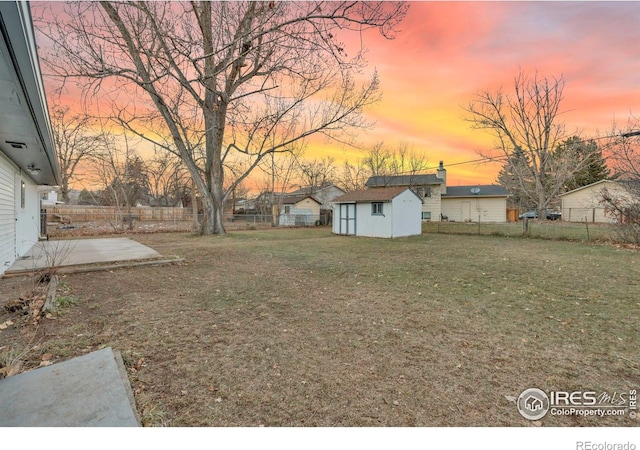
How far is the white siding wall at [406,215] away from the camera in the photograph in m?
15.8

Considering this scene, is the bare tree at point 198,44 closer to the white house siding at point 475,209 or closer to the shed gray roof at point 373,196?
the shed gray roof at point 373,196

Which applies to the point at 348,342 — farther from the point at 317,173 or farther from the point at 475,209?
the point at 317,173

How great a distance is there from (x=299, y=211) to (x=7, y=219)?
81.4 feet

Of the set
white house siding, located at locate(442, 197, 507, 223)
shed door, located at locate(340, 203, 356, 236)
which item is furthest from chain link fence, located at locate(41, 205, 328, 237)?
white house siding, located at locate(442, 197, 507, 223)

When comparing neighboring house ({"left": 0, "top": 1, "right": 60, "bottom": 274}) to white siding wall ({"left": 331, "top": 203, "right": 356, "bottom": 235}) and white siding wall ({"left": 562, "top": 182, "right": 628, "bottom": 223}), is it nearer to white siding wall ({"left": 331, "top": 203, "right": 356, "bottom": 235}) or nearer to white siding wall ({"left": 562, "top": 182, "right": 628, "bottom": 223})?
white siding wall ({"left": 331, "top": 203, "right": 356, "bottom": 235})

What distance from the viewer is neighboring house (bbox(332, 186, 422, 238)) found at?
51.8 ft

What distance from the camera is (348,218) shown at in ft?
58.9

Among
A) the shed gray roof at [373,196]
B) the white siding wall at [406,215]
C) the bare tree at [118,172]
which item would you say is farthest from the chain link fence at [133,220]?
the white siding wall at [406,215]

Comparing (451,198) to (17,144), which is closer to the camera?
(17,144)

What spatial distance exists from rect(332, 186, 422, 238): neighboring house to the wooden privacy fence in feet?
44.0

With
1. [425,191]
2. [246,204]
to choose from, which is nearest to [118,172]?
[246,204]

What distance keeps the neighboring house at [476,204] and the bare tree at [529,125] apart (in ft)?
10.4

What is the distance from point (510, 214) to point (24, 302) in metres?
35.5

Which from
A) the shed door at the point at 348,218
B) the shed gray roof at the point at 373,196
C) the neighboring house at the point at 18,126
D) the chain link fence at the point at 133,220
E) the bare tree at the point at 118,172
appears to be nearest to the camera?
the neighboring house at the point at 18,126
